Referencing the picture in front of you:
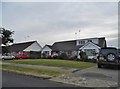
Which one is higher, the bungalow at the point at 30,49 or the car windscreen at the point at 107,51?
the bungalow at the point at 30,49

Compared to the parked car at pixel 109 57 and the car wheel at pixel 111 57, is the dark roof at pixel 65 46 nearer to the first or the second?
the parked car at pixel 109 57

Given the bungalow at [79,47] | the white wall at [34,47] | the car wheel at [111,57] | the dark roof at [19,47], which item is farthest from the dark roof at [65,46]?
the car wheel at [111,57]

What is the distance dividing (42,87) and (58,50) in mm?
47881

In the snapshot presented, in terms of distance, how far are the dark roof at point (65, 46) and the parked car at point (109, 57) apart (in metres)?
32.3

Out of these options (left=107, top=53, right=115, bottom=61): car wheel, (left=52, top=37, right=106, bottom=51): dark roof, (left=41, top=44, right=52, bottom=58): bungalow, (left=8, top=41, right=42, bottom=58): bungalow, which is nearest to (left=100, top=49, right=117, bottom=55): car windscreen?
(left=107, top=53, right=115, bottom=61): car wheel

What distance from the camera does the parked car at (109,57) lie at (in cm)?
2188

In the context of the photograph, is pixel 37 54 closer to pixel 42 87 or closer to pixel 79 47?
pixel 79 47

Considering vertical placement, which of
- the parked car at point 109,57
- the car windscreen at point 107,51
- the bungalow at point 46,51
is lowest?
the parked car at point 109,57

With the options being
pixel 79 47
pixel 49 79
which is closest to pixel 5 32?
pixel 79 47

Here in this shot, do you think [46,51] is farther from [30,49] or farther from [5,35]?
[5,35]

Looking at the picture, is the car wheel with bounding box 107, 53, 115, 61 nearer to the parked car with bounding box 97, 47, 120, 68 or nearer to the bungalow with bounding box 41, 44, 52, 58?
A: the parked car with bounding box 97, 47, 120, 68

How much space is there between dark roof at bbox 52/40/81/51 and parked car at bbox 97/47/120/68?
3226 centimetres

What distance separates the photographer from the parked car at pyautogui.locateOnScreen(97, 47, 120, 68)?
71.8ft

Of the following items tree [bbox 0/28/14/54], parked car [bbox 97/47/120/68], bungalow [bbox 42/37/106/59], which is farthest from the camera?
bungalow [bbox 42/37/106/59]
